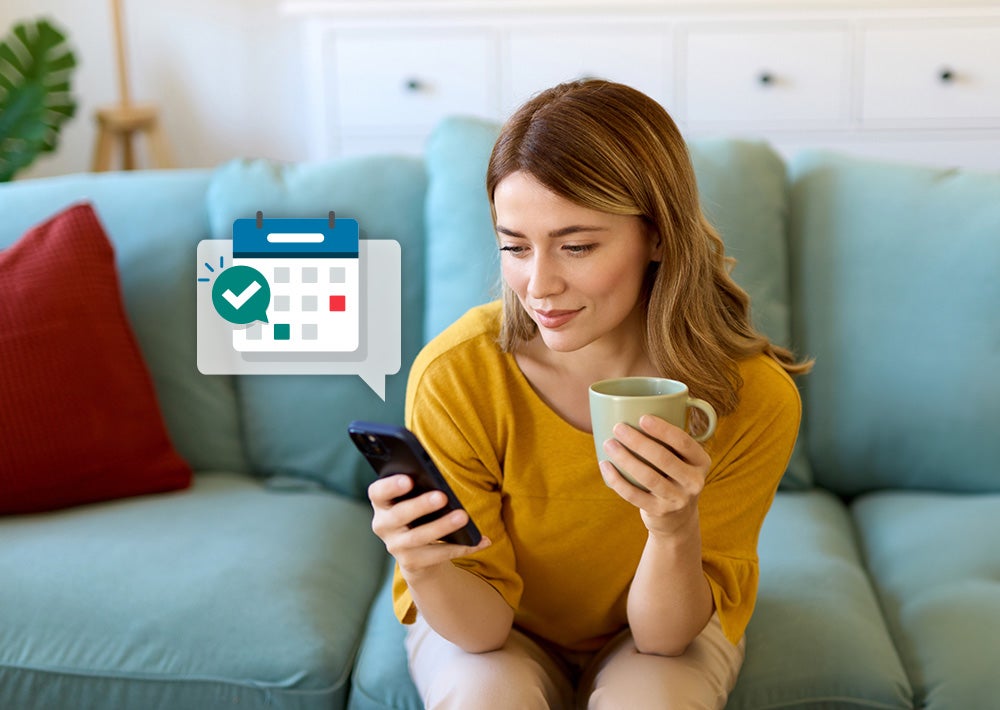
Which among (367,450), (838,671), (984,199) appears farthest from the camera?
(984,199)

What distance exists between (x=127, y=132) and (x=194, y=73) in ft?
1.15

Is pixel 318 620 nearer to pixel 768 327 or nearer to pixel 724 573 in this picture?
pixel 724 573

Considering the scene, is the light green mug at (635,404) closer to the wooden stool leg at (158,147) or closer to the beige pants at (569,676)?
the beige pants at (569,676)

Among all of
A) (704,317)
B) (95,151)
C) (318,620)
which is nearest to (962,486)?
(704,317)

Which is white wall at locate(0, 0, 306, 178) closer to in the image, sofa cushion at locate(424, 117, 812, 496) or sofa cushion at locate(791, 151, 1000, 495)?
sofa cushion at locate(424, 117, 812, 496)

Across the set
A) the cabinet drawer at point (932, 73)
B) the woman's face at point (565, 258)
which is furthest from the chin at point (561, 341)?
the cabinet drawer at point (932, 73)

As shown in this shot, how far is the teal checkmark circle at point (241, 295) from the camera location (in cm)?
157

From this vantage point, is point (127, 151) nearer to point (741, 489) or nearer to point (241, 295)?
point (241, 295)

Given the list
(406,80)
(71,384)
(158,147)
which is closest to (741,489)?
(71,384)

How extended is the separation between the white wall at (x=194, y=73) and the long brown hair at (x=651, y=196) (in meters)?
2.52

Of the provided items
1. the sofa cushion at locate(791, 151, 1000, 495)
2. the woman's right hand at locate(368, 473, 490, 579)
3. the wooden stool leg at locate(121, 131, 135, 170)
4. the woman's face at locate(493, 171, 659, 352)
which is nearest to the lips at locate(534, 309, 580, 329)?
the woman's face at locate(493, 171, 659, 352)

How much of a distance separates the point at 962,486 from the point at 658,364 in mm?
766

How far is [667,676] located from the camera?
1.18 metres

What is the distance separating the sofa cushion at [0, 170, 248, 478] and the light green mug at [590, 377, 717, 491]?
0.96 m
